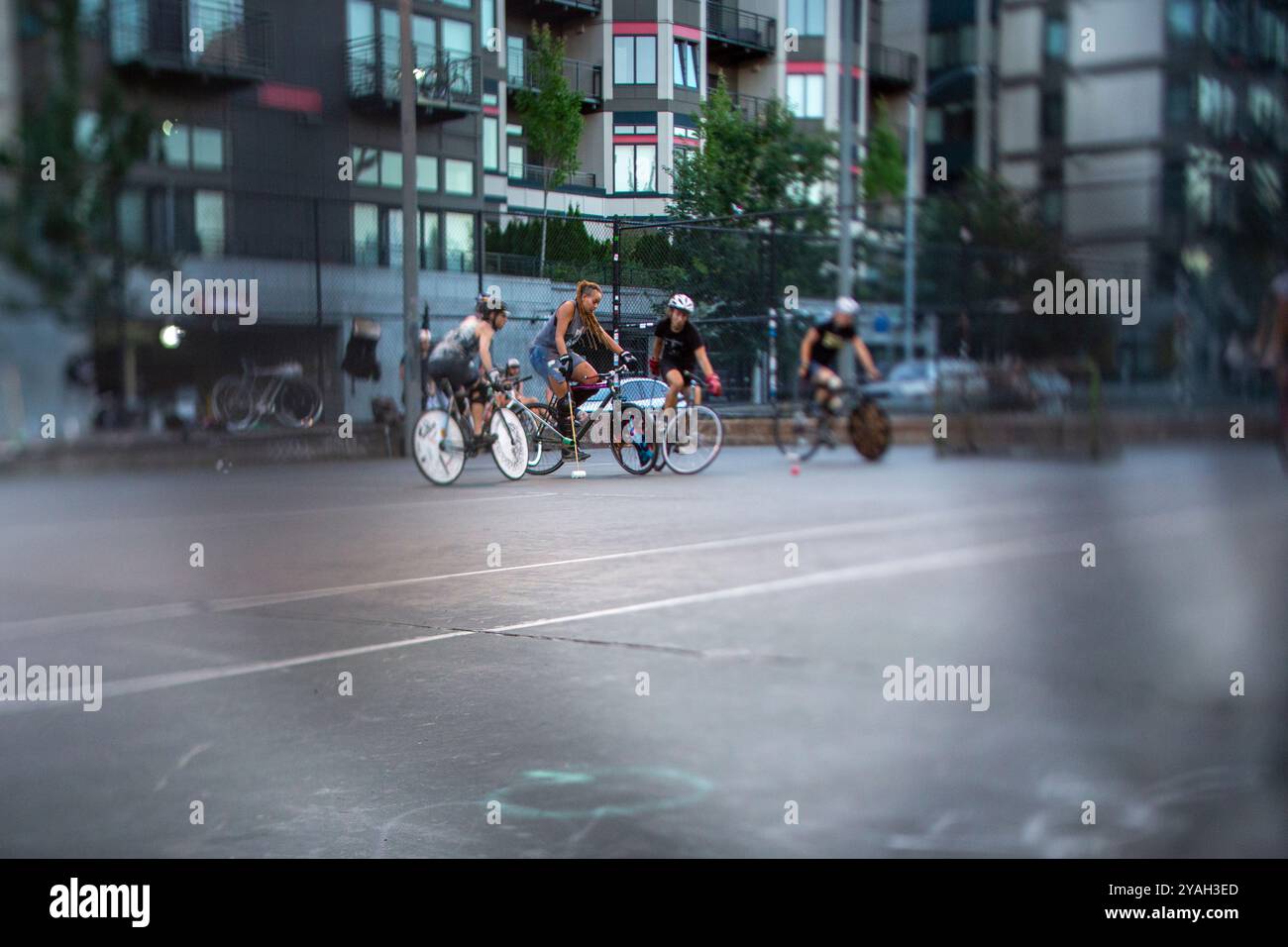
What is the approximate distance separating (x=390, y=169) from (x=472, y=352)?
26 cm

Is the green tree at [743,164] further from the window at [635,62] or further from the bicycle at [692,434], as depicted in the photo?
the bicycle at [692,434]

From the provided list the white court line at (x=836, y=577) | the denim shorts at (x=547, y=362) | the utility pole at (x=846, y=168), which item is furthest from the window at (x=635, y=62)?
the white court line at (x=836, y=577)

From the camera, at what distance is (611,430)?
1.71 meters

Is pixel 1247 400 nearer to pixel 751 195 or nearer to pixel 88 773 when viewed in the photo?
pixel 751 195

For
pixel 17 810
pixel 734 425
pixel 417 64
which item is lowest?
pixel 17 810

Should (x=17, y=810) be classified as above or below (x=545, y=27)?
below

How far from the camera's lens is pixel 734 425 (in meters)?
1.66

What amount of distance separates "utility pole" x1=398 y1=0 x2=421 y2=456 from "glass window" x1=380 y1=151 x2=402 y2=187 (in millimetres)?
22

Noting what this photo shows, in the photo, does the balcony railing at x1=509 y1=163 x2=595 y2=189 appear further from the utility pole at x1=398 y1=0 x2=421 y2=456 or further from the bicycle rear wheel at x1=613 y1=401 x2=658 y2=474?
the bicycle rear wheel at x1=613 y1=401 x2=658 y2=474

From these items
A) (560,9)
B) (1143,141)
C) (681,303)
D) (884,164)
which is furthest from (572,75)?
(1143,141)

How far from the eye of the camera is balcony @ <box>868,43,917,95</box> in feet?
5.08

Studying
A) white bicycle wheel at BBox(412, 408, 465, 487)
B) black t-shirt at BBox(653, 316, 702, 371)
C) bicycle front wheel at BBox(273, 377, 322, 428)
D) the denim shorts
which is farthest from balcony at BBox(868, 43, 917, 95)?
bicycle front wheel at BBox(273, 377, 322, 428)

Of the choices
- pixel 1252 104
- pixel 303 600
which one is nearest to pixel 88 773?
pixel 303 600
